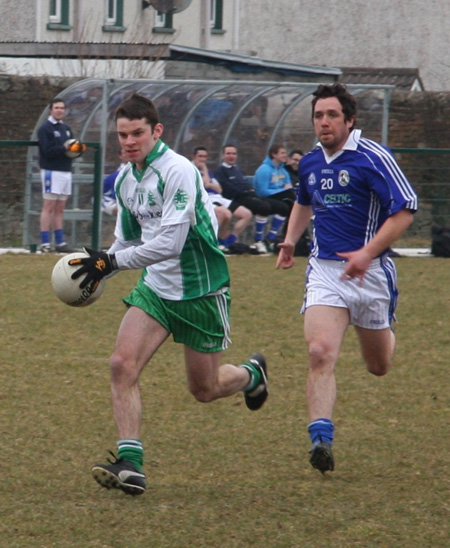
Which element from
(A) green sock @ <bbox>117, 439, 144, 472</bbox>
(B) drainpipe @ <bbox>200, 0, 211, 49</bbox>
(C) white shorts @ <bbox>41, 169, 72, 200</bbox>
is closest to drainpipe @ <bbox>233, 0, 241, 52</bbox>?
(B) drainpipe @ <bbox>200, 0, 211, 49</bbox>

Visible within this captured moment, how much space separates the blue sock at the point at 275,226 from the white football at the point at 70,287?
1134cm

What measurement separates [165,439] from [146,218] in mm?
1600

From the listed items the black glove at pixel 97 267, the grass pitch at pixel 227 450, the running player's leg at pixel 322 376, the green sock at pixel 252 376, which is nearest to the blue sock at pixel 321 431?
the running player's leg at pixel 322 376

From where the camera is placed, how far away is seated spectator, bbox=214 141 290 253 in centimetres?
1733

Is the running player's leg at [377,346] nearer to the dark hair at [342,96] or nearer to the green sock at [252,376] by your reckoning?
the green sock at [252,376]

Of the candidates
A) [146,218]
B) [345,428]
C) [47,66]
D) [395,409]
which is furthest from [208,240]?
[47,66]

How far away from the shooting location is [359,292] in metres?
6.56

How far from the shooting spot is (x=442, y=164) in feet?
60.4

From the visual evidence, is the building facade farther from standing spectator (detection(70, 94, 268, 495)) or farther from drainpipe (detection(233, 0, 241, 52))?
standing spectator (detection(70, 94, 268, 495))

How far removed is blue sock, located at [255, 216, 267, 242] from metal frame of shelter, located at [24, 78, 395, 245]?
1.16 meters

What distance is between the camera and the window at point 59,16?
30250 millimetres

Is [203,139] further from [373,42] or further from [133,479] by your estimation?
[373,42]

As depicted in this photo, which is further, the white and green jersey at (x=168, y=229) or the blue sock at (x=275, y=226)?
the blue sock at (x=275, y=226)

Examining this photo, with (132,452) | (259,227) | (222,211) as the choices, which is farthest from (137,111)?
(259,227)
